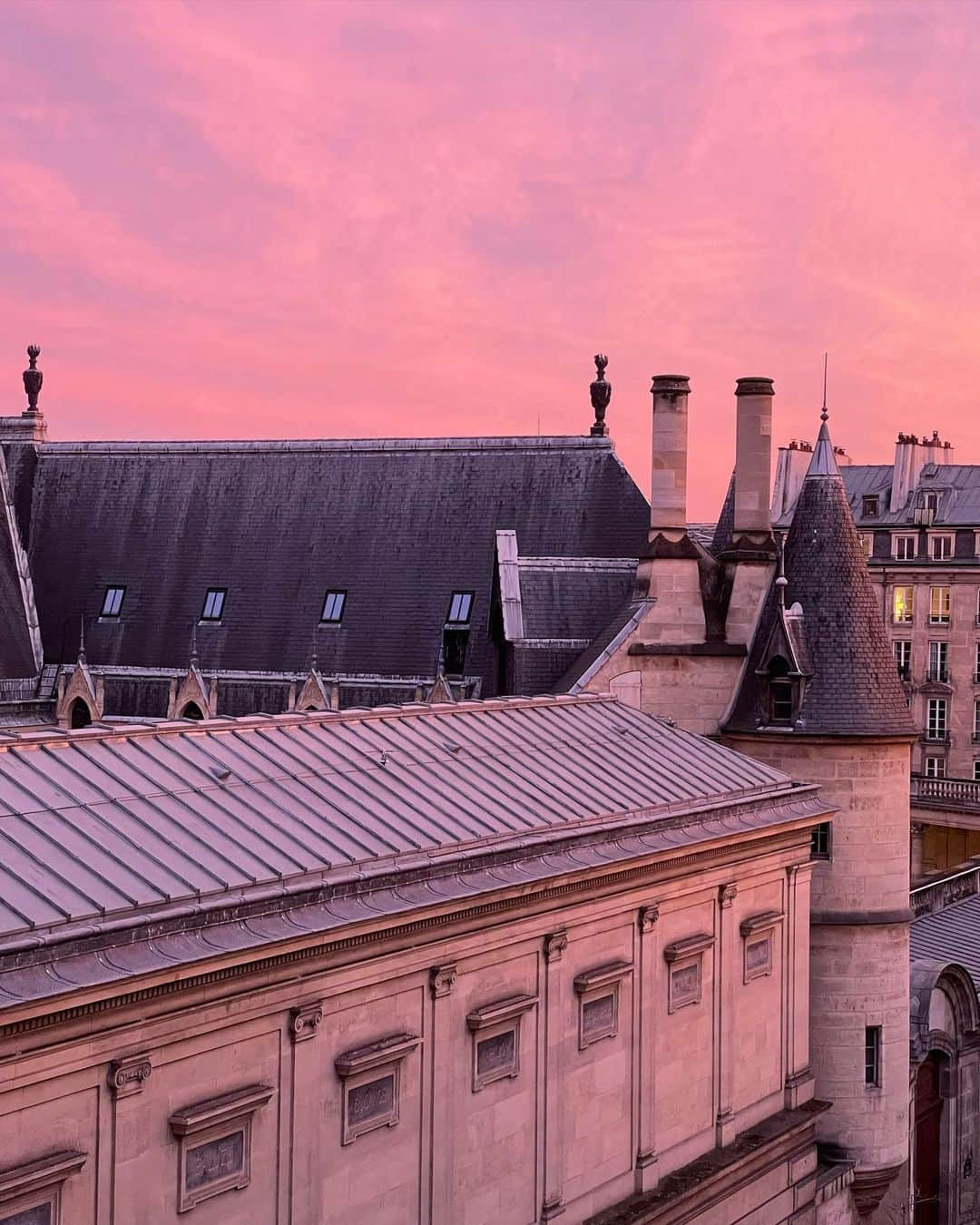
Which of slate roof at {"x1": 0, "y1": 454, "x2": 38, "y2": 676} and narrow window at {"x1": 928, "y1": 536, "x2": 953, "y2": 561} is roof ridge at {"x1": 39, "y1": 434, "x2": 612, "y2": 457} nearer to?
slate roof at {"x1": 0, "y1": 454, "x2": 38, "y2": 676}

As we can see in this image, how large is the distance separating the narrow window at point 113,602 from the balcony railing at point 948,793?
3629cm

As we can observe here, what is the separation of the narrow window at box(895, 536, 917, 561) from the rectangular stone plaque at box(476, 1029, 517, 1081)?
7249 cm

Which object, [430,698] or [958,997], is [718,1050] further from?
[430,698]

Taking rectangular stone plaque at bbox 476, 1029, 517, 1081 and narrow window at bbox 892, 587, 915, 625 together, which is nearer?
rectangular stone plaque at bbox 476, 1029, 517, 1081

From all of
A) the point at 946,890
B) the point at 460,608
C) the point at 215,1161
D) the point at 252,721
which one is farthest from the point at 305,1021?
the point at 946,890

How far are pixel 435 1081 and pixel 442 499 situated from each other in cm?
2715

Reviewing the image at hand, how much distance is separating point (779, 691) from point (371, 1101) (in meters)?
15.1

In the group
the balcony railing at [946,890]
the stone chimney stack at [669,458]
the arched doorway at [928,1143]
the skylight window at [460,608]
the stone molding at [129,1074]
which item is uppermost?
the stone chimney stack at [669,458]

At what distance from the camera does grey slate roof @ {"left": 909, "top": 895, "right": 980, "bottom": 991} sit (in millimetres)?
38781

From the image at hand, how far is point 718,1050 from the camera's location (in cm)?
2622

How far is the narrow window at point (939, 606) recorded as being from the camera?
88.1 m

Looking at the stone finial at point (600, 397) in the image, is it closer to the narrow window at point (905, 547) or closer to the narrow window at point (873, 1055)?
the narrow window at point (873, 1055)

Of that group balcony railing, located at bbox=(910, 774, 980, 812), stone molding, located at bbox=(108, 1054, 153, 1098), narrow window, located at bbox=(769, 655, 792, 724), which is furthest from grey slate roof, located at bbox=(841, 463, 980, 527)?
stone molding, located at bbox=(108, 1054, 153, 1098)

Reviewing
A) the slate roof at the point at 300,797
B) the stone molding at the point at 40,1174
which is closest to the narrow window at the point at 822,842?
the slate roof at the point at 300,797
